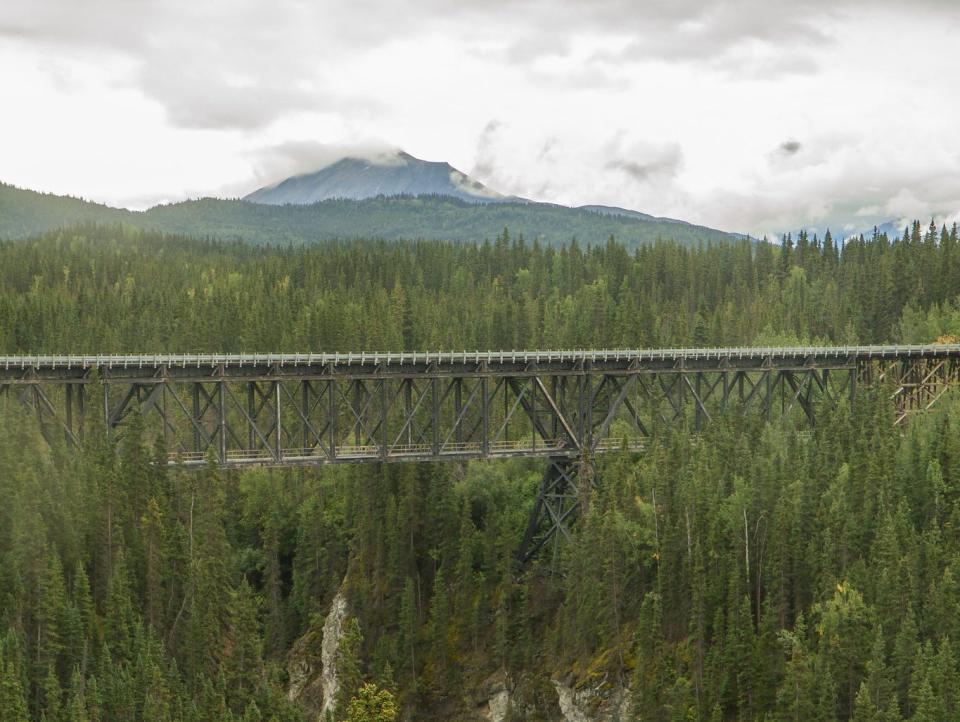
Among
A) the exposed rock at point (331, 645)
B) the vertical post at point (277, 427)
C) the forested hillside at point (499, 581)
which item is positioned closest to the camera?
the forested hillside at point (499, 581)

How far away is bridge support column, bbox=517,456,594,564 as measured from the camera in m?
83.8

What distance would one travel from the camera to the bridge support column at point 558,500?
83.8 meters

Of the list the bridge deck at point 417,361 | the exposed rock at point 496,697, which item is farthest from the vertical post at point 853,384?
the exposed rock at point 496,697

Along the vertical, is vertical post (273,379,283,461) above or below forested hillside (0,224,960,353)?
below

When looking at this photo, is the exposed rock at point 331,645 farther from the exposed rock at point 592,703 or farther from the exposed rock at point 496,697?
the exposed rock at point 592,703

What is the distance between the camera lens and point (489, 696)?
275 ft

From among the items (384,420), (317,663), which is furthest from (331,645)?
(384,420)

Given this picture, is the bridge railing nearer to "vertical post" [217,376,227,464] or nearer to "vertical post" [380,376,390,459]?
"vertical post" [217,376,227,464]

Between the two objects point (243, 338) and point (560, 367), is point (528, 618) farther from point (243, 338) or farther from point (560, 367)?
point (243, 338)

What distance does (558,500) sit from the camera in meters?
89.6

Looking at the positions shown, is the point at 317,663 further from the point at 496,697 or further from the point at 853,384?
the point at 853,384

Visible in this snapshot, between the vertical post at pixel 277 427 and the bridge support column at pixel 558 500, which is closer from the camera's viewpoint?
the vertical post at pixel 277 427

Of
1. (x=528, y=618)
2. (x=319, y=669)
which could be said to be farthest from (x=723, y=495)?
(x=319, y=669)

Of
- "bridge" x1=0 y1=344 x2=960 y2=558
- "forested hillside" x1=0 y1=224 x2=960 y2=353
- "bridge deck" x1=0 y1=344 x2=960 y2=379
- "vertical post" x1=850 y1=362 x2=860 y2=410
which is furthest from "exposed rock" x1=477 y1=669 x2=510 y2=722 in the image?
"forested hillside" x1=0 y1=224 x2=960 y2=353
